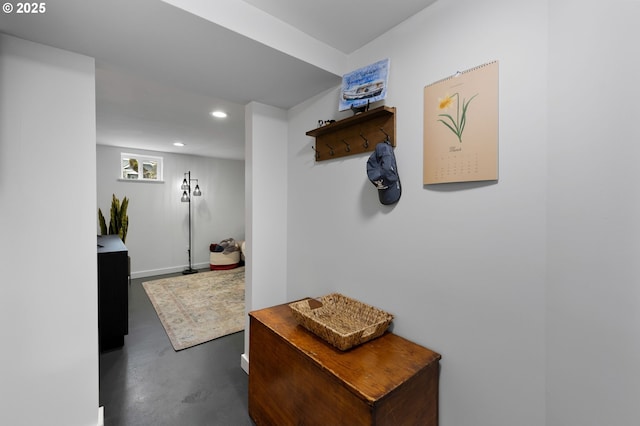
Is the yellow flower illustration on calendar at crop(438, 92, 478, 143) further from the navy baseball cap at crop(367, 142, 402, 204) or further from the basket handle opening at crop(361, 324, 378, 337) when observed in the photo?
the basket handle opening at crop(361, 324, 378, 337)

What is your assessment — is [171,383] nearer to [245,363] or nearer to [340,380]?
[245,363]

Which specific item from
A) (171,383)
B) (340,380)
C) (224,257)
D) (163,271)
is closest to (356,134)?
(340,380)

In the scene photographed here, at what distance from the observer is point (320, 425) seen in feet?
3.83

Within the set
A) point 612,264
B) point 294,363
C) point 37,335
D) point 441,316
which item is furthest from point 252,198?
point 612,264

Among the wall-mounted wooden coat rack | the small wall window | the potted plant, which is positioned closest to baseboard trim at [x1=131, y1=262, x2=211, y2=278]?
the potted plant

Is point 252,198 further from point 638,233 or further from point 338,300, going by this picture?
point 638,233

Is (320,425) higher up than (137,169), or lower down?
lower down

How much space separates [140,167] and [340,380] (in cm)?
551

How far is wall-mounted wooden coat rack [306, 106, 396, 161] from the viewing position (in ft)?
4.77

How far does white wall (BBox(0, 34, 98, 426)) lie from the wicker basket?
4.10 ft

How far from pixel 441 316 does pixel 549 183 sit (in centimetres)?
73

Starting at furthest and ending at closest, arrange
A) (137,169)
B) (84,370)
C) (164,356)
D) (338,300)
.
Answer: (137,169) → (164,356) → (338,300) → (84,370)

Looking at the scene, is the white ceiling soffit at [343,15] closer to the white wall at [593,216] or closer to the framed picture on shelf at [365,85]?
the framed picture on shelf at [365,85]

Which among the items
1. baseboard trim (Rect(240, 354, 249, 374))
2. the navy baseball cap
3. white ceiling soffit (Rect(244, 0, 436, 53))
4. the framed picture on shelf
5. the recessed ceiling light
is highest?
the recessed ceiling light
